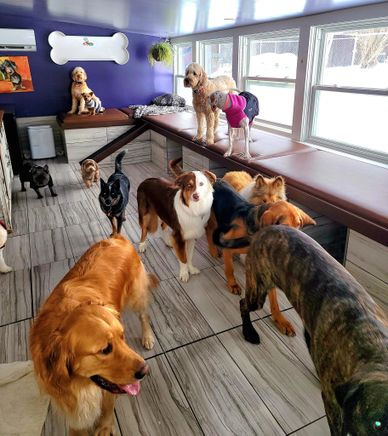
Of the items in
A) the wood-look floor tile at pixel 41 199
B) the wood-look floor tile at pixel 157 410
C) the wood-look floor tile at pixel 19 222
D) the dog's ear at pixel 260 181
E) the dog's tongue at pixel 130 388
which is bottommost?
the wood-look floor tile at pixel 157 410

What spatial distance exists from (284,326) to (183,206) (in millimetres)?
906

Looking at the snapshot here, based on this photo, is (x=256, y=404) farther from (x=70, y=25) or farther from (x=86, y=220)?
(x=70, y=25)

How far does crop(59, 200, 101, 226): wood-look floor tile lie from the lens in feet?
10.7

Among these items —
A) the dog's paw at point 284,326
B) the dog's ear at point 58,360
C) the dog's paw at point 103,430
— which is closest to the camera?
the dog's ear at point 58,360

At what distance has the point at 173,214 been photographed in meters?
2.21

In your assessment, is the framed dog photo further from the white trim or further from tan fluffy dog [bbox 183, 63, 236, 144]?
tan fluffy dog [bbox 183, 63, 236, 144]

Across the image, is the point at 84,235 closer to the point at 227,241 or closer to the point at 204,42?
the point at 227,241

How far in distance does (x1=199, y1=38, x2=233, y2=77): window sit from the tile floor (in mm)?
3113

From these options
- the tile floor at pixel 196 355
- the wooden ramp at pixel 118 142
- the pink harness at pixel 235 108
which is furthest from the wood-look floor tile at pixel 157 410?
the wooden ramp at pixel 118 142

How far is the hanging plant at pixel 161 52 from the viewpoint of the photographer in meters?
5.50

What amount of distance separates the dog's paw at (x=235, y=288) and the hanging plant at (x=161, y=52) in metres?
4.58

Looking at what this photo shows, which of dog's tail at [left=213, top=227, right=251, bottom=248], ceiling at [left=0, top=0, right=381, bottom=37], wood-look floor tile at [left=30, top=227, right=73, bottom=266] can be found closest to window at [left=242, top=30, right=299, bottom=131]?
ceiling at [left=0, top=0, right=381, bottom=37]

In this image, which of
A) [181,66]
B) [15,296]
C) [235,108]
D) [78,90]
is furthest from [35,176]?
[181,66]

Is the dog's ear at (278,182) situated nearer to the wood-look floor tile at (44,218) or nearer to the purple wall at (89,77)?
the wood-look floor tile at (44,218)
